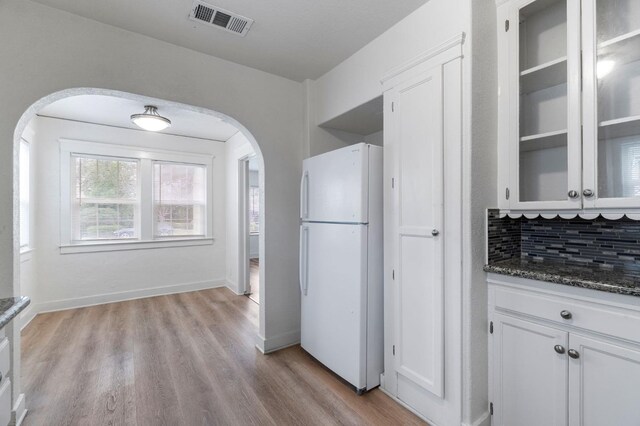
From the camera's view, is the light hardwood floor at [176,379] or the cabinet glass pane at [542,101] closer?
the cabinet glass pane at [542,101]

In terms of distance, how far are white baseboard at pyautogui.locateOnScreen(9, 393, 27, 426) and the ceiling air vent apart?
2661mm

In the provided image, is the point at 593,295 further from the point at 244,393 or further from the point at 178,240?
the point at 178,240

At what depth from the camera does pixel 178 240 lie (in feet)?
15.3

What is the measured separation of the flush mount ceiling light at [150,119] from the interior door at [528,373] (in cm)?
371

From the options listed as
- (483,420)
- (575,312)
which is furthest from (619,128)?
(483,420)

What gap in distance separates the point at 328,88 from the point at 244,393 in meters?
2.64

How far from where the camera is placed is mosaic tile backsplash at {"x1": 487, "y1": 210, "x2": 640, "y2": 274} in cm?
153

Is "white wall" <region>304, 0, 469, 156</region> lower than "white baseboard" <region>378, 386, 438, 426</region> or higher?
higher

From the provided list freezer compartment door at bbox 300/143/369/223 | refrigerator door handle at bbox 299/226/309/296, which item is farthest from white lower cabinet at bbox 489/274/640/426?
refrigerator door handle at bbox 299/226/309/296

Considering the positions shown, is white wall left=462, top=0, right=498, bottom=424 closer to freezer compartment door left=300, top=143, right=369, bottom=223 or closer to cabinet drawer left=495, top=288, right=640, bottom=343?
cabinet drawer left=495, top=288, right=640, bottom=343

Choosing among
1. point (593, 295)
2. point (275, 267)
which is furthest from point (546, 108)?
point (275, 267)

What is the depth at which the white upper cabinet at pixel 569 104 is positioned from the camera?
4.57ft

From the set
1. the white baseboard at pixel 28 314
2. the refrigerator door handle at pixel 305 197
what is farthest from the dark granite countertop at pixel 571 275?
the white baseboard at pixel 28 314

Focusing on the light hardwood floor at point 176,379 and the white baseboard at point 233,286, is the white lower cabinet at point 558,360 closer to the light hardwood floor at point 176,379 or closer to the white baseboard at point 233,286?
the light hardwood floor at point 176,379
